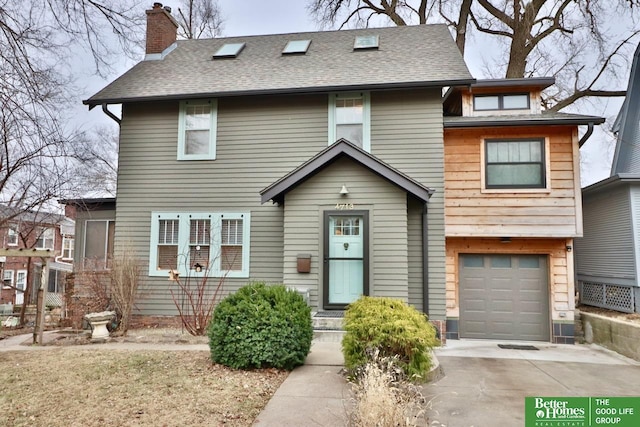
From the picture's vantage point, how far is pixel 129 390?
15.3 feet

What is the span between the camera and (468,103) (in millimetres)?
9586

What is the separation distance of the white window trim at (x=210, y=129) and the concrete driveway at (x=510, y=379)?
21.8 feet

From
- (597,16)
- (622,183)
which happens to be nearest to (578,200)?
(622,183)

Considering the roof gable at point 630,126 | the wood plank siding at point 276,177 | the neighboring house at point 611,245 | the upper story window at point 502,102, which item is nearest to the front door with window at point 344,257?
the wood plank siding at point 276,177

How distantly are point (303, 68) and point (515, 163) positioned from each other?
5.51 metres

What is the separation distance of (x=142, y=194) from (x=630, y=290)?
1138 centimetres

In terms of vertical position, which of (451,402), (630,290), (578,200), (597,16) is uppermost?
(597,16)

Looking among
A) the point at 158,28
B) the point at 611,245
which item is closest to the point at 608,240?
the point at 611,245

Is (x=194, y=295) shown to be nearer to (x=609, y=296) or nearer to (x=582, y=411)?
(x=582, y=411)

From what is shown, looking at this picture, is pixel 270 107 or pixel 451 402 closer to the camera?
pixel 451 402

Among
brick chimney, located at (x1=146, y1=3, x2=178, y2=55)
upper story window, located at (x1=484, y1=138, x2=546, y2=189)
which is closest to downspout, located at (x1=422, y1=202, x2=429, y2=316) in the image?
upper story window, located at (x1=484, y1=138, x2=546, y2=189)

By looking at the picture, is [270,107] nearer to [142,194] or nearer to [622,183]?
[142,194]

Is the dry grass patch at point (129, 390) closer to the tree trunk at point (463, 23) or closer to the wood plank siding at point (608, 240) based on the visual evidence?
the wood plank siding at point (608, 240)

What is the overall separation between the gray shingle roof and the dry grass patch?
594 cm
